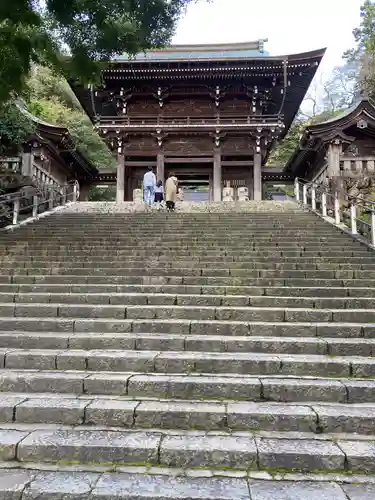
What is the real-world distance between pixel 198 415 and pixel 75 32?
255 inches

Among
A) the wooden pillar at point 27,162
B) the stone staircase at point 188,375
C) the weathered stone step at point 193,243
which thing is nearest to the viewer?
the stone staircase at point 188,375

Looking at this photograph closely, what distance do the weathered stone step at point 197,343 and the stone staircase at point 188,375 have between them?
0.05 ft

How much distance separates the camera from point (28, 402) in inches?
137

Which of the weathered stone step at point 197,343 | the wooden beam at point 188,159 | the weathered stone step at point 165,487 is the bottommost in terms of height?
the weathered stone step at point 165,487

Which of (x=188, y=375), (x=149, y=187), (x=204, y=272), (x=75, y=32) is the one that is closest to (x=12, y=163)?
(x=149, y=187)

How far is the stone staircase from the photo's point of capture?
272cm

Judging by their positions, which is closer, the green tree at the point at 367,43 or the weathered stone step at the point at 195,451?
the weathered stone step at the point at 195,451

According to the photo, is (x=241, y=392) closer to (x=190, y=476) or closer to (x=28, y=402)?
(x=190, y=476)

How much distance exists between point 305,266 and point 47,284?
4.54 meters

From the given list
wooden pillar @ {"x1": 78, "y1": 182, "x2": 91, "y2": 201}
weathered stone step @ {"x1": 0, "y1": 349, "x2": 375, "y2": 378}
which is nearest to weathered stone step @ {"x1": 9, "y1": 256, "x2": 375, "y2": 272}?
weathered stone step @ {"x1": 0, "y1": 349, "x2": 375, "y2": 378}

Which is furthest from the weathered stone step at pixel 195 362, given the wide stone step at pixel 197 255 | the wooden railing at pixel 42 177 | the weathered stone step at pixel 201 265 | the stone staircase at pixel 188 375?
the wooden railing at pixel 42 177

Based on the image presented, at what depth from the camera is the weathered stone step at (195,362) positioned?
3.95 m

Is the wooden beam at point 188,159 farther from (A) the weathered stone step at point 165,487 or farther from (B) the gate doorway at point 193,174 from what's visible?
(A) the weathered stone step at point 165,487

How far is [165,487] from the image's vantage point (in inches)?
100
